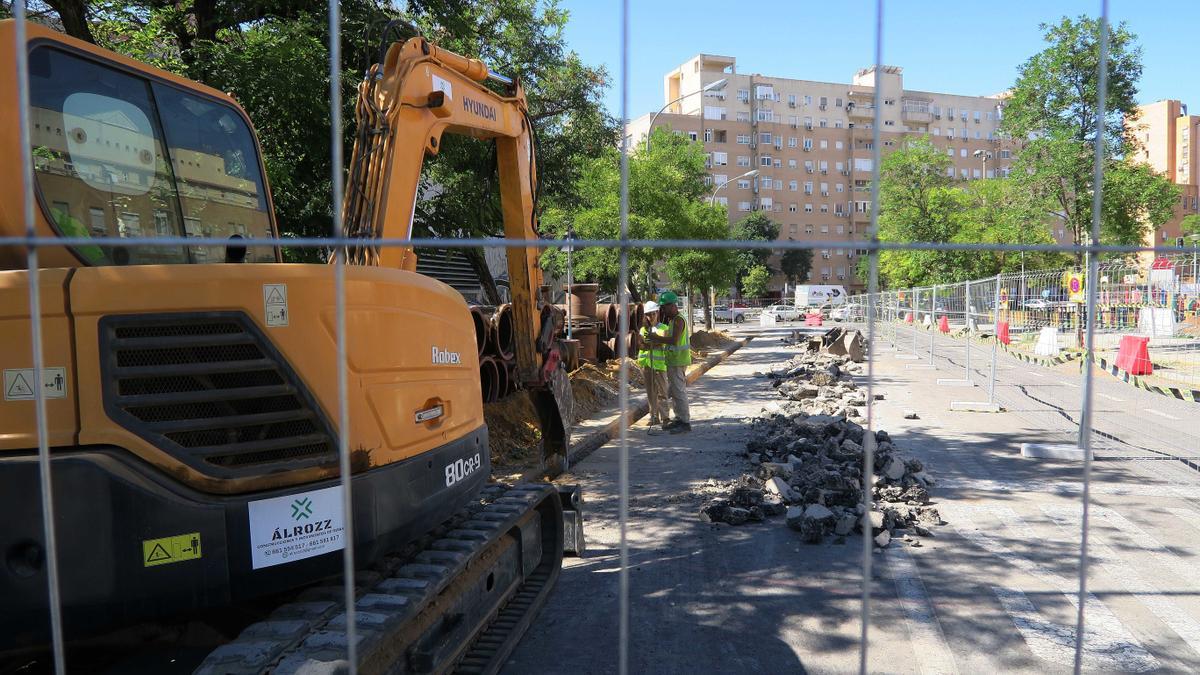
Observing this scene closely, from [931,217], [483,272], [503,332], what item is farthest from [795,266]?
[503,332]

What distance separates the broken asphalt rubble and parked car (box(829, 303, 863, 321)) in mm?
23551

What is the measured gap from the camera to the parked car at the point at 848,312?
1297 inches

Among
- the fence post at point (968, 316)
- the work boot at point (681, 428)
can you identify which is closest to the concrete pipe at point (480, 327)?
the work boot at point (681, 428)

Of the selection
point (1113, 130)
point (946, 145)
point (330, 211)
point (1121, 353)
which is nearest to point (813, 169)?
point (946, 145)

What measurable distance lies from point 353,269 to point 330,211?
265 inches

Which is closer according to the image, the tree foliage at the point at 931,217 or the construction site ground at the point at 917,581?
the construction site ground at the point at 917,581

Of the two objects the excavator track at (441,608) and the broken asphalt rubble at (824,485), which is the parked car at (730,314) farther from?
the excavator track at (441,608)

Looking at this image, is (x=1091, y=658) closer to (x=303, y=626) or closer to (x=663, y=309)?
(x=303, y=626)

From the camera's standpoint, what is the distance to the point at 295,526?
2.71 m

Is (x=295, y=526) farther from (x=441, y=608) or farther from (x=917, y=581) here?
(x=917, y=581)

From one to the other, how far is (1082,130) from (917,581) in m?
20.6

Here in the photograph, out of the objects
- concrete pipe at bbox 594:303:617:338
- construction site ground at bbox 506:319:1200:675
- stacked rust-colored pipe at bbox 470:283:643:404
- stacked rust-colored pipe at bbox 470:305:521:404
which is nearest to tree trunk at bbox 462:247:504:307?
stacked rust-colored pipe at bbox 470:283:643:404

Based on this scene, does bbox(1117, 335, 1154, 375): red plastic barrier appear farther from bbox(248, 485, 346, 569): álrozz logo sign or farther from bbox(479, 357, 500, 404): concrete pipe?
bbox(248, 485, 346, 569): álrozz logo sign

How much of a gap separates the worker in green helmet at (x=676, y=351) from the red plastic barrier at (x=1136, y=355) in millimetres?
6849
